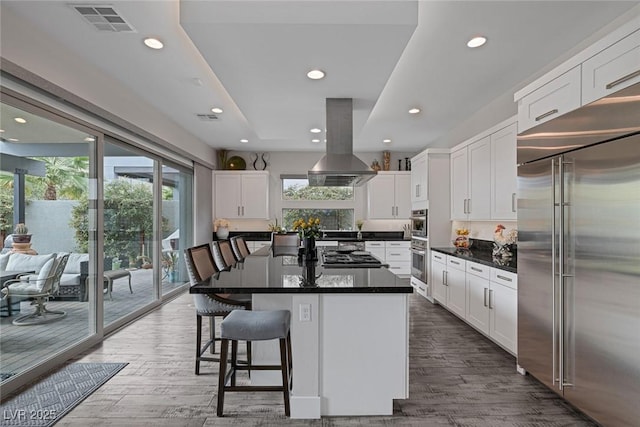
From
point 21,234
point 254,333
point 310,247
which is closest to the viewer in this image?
point 254,333

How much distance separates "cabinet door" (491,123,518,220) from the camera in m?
3.43

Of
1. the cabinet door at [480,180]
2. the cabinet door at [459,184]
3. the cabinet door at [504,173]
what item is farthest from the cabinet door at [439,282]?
the cabinet door at [504,173]

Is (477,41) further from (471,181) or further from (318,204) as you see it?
(318,204)

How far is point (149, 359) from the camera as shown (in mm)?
3119

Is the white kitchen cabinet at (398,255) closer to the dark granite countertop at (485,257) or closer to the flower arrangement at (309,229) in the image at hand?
the dark granite countertop at (485,257)

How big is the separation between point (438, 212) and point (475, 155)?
46.6 inches

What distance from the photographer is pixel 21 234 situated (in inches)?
106

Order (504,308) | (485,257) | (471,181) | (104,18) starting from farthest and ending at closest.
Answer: (471,181) → (485,257) → (504,308) → (104,18)

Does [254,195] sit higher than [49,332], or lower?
higher

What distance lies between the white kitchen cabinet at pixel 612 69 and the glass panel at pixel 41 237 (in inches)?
152

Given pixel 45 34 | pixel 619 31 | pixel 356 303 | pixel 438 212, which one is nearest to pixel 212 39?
pixel 45 34

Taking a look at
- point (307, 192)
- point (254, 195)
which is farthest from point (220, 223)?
point (307, 192)

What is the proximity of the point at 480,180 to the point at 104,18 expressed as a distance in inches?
155

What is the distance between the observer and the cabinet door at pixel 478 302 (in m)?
3.47
